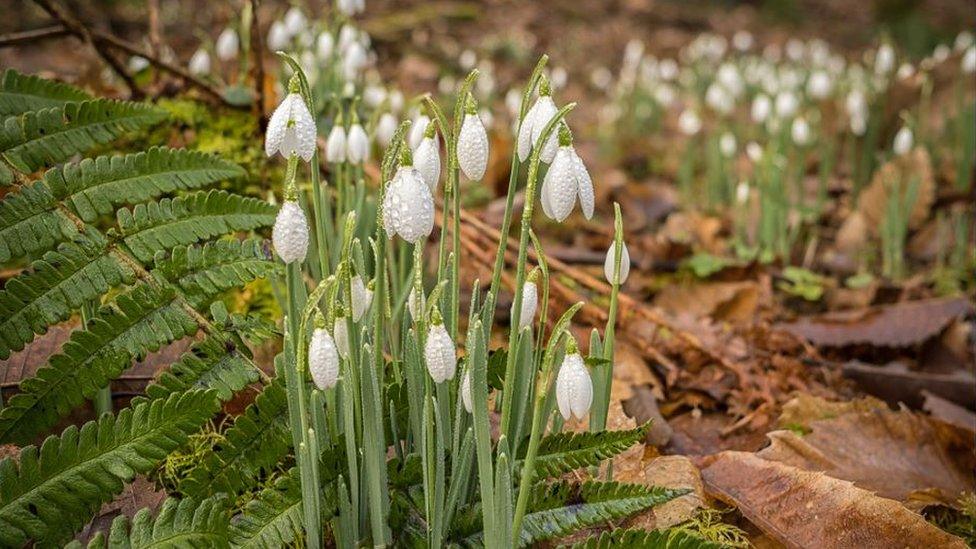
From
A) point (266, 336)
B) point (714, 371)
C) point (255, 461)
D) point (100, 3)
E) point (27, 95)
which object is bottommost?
point (714, 371)

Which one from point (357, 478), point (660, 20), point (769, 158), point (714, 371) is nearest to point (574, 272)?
point (714, 371)

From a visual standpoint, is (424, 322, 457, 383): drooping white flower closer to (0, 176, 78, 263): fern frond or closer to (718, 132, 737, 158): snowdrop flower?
(0, 176, 78, 263): fern frond

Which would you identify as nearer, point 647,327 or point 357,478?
point 357,478

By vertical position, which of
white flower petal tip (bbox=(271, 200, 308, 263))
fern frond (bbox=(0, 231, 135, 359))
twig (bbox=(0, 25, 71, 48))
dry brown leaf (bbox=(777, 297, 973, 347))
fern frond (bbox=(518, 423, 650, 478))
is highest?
twig (bbox=(0, 25, 71, 48))

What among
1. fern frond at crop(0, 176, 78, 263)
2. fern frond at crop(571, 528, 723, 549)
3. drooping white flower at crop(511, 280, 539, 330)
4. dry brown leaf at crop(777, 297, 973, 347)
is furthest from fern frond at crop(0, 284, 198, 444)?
dry brown leaf at crop(777, 297, 973, 347)

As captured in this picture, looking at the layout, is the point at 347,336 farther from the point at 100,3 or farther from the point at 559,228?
the point at 100,3

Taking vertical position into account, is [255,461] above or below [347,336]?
below
